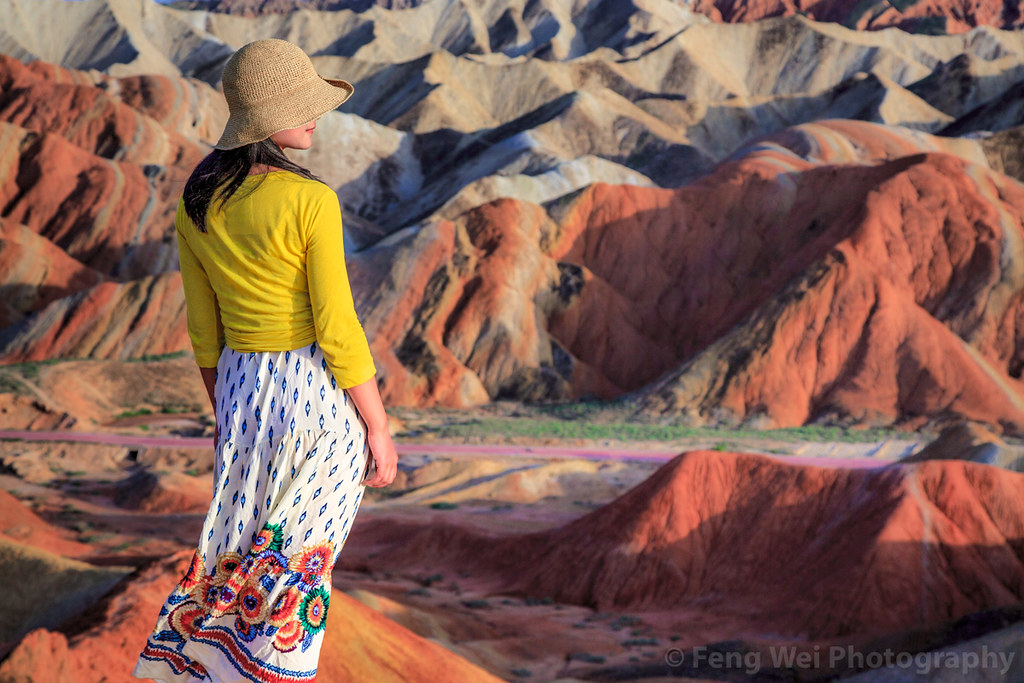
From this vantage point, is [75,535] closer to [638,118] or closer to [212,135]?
[212,135]

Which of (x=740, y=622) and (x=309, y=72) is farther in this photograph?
(x=740, y=622)

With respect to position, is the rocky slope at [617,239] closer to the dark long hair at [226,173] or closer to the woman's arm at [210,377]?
the woman's arm at [210,377]

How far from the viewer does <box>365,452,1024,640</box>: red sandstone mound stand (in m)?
11.3

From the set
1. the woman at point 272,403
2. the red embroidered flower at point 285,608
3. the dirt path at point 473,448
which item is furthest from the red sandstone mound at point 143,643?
the dirt path at point 473,448

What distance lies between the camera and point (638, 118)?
62562 millimetres

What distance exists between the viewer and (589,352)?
38500 mm

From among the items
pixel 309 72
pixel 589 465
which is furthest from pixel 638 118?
pixel 309 72

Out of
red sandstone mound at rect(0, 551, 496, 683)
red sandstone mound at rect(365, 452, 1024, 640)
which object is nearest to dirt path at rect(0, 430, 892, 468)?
red sandstone mound at rect(365, 452, 1024, 640)

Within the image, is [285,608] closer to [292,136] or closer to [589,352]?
[292,136]

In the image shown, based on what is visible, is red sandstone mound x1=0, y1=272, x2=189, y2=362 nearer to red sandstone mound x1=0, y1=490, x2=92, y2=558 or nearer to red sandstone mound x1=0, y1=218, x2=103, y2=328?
red sandstone mound x1=0, y1=218, x2=103, y2=328

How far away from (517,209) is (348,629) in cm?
3501

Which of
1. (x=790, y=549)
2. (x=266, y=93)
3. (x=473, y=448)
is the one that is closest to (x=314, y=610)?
(x=266, y=93)

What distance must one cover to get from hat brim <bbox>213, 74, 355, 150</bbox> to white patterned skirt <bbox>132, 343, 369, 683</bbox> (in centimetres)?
65

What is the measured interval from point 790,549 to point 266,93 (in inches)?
435
